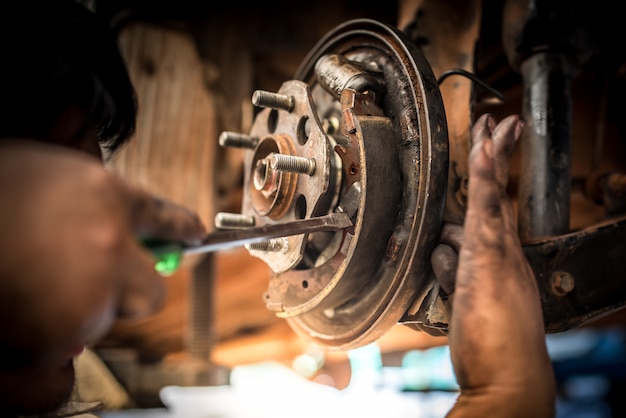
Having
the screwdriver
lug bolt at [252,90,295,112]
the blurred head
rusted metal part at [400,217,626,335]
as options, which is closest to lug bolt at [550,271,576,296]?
rusted metal part at [400,217,626,335]

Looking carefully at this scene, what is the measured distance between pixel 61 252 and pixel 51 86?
0.90 ft

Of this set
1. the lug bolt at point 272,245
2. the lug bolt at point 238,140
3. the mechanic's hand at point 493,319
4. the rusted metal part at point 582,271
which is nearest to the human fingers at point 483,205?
the mechanic's hand at point 493,319

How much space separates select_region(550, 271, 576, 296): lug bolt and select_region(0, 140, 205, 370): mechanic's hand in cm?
52

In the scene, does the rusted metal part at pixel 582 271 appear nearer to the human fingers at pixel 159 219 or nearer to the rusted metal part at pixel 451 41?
the rusted metal part at pixel 451 41

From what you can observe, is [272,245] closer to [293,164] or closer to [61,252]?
[293,164]

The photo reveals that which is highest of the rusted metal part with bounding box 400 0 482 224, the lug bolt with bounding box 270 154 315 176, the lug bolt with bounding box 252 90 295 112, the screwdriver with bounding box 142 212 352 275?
the rusted metal part with bounding box 400 0 482 224

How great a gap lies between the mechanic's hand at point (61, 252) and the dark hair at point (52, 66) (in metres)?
0.15

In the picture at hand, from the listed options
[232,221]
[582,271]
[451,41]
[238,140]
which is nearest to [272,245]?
[232,221]

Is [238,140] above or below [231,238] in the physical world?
above

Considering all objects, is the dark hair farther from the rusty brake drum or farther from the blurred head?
the rusty brake drum

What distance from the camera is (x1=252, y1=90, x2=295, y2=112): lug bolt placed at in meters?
0.78

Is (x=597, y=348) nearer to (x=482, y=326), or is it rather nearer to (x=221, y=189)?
(x=221, y=189)

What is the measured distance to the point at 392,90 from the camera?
0.72 metres

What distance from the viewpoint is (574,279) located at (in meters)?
0.70
